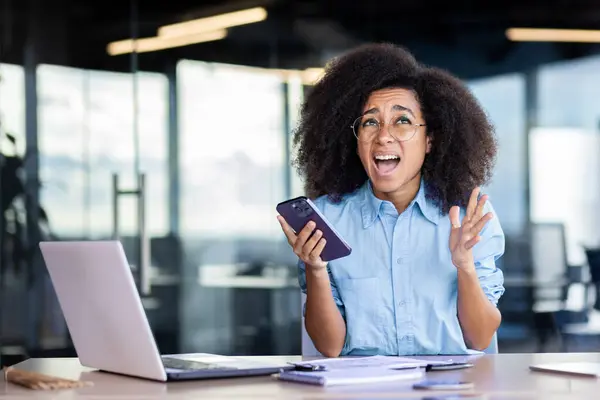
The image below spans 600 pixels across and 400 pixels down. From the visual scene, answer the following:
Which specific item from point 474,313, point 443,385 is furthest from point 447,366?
point 474,313

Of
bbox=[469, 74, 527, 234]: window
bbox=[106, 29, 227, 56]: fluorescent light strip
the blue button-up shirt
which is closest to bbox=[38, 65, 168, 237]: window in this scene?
bbox=[106, 29, 227, 56]: fluorescent light strip

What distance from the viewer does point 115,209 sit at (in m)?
5.32

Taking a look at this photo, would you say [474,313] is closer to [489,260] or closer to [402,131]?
[489,260]

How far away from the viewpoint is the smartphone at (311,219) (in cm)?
227

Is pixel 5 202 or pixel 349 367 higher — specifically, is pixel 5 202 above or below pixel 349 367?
above

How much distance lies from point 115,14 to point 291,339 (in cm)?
197

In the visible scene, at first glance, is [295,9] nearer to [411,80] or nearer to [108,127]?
[108,127]

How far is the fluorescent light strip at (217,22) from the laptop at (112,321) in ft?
11.9

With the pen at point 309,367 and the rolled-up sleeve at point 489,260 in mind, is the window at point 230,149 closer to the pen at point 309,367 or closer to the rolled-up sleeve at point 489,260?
the rolled-up sleeve at point 489,260

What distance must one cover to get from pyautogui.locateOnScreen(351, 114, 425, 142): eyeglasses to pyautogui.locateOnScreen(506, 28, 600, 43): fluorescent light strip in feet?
9.75

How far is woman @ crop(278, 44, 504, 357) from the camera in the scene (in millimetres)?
2639

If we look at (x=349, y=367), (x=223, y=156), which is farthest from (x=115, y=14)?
(x=349, y=367)

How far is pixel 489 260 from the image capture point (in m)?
2.74

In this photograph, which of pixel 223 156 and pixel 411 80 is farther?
pixel 223 156
